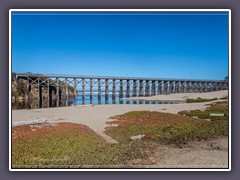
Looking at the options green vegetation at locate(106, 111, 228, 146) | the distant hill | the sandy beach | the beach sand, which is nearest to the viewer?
the beach sand

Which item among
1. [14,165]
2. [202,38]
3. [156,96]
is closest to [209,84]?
[202,38]

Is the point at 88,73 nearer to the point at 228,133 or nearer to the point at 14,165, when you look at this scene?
the point at 14,165

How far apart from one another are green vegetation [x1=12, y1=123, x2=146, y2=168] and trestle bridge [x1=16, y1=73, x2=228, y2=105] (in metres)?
1.80

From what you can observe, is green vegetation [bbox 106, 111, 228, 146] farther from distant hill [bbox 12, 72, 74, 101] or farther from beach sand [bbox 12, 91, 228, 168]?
distant hill [bbox 12, 72, 74, 101]

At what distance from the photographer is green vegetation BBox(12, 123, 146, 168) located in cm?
889

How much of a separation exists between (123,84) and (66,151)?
334cm

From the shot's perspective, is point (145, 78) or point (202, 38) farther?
point (145, 78)

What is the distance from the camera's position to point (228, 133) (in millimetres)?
9016

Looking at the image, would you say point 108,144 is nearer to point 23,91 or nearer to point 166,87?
point 166,87

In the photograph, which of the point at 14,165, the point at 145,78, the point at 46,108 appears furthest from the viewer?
the point at 46,108

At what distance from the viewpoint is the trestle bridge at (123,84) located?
9859 mm

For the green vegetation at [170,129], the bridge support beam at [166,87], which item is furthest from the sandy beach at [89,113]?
the green vegetation at [170,129]

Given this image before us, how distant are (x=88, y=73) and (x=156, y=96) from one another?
353 cm

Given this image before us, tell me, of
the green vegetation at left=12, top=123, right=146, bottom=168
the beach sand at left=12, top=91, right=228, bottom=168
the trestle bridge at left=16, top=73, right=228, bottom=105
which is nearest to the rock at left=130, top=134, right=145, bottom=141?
the green vegetation at left=12, top=123, right=146, bottom=168
